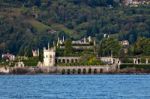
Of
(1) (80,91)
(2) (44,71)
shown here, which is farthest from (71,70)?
(1) (80,91)

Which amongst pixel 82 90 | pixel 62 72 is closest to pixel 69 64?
pixel 62 72

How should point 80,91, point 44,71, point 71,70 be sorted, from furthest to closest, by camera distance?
point 44,71 < point 71,70 < point 80,91

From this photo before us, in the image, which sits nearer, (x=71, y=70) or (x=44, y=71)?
(x=71, y=70)

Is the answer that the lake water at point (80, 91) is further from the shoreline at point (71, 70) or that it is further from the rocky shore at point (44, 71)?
the shoreline at point (71, 70)

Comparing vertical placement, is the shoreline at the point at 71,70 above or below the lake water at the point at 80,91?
below

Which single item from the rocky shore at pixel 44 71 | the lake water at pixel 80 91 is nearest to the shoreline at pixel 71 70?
the rocky shore at pixel 44 71

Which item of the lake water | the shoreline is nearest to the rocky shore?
the shoreline

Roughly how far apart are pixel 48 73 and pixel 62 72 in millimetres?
2493

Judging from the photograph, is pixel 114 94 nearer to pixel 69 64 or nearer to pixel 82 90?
pixel 82 90

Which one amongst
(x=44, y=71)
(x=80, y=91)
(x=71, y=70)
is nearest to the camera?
Answer: (x=80, y=91)

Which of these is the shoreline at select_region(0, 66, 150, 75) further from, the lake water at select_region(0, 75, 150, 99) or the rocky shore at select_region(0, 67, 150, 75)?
the lake water at select_region(0, 75, 150, 99)

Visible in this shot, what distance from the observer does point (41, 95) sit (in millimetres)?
108062

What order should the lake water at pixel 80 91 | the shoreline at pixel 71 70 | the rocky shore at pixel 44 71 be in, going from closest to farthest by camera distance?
the lake water at pixel 80 91, the rocky shore at pixel 44 71, the shoreline at pixel 71 70

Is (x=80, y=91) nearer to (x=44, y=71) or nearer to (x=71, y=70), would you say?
(x=71, y=70)
